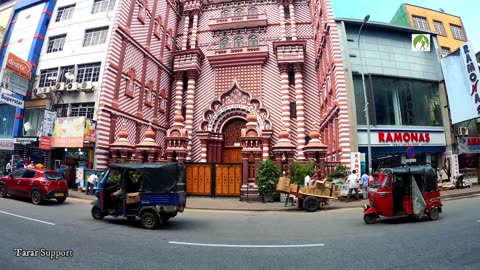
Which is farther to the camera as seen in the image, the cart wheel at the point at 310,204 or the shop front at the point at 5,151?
the shop front at the point at 5,151

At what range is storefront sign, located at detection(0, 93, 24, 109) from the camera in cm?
1927

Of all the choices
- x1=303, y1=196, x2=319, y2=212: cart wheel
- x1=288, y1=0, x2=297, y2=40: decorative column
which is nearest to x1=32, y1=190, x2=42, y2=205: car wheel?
x1=303, y1=196, x2=319, y2=212: cart wheel

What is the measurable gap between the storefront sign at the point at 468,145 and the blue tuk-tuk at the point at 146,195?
22241 mm

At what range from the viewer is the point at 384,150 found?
19.7 metres

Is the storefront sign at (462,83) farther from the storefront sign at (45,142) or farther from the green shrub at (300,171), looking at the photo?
the storefront sign at (45,142)

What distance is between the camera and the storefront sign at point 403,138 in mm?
19109

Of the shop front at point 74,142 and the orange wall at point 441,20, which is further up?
the orange wall at point 441,20

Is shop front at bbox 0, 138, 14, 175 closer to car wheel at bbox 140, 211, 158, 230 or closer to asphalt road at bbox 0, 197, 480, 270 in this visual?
asphalt road at bbox 0, 197, 480, 270

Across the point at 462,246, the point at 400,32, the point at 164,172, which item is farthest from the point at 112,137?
the point at 400,32

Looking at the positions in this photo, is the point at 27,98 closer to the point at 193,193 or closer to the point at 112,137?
the point at 112,137

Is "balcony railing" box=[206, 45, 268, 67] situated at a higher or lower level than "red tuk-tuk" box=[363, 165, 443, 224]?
higher

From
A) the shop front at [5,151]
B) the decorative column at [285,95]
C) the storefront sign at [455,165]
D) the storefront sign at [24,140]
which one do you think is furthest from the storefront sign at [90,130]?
the storefront sign at [455,165]

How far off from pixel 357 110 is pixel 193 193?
13376 millimetres

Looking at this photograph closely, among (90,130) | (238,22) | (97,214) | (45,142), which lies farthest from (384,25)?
(45,142)
